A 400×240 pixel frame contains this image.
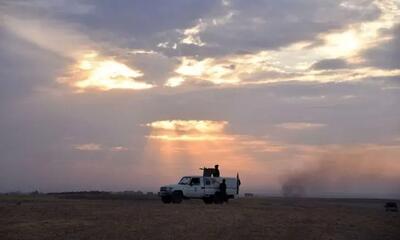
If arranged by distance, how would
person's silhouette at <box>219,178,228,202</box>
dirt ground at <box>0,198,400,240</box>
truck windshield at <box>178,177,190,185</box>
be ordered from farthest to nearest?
person's silhouette at <box>219,178,228,202</box>
truck windshield at <box>178,177,190,185</box>
dirt ground at <box>0,198,400,240</box>

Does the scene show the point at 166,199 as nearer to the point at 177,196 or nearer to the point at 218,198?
the point at 177,196

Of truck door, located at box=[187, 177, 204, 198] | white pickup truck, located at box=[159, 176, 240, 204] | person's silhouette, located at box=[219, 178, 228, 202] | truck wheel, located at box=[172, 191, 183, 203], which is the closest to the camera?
truck wheel, located at box=[172, 191, 183, 203]

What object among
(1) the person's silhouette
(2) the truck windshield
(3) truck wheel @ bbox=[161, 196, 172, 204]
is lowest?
(3) truck wheel @ bbox=[161, 196, 172, 204]

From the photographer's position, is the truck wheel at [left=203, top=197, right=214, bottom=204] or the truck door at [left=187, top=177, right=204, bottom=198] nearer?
the truck door at [left=187, top=177, right=204, bottom=198]

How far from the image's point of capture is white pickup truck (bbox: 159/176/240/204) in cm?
5150

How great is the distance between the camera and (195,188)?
52688mm

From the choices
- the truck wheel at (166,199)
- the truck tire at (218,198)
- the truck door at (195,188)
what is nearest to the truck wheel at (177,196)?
the truck wheel at (166,199)

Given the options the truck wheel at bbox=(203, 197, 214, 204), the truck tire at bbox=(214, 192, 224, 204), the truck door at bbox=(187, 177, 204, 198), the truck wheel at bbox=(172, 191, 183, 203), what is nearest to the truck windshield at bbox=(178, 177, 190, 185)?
the truck door at bbox=(187, 177, 204, 198)

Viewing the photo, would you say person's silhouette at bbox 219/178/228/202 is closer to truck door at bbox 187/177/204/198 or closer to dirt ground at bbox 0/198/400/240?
truck door at bbox 187/177/204/198

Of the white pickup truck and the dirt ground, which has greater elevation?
the white pickup truck

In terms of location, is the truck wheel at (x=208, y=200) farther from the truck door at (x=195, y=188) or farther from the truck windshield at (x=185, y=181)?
the truck windshield at (x=185, y=181)

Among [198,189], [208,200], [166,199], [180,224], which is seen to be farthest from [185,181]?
[180,224]

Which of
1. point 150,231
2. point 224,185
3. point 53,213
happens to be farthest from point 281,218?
point 224,185

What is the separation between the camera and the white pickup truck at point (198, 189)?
51500mm
